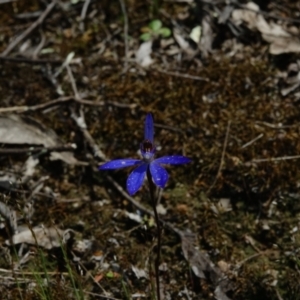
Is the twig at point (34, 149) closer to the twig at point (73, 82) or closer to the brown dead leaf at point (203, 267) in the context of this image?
the twig at point (73, 82)

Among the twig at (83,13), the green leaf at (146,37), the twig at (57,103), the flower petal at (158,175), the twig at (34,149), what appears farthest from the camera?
the twig at (83,13)

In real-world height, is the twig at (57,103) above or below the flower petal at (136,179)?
below

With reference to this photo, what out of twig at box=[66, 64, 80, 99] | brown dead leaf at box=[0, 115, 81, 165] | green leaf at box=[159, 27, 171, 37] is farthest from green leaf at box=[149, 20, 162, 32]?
brown dead leaf at box=[0, 115, 81, 165]

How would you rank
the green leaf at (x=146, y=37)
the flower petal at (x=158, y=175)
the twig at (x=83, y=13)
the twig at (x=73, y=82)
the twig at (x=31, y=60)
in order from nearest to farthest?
the flower petal at (x=158, y=175) → the twig at (x=73, y=82) → the twig at (x=31, y=60) → the green leaf at (x=146, y=37) → the twig at (x=83, y=13)

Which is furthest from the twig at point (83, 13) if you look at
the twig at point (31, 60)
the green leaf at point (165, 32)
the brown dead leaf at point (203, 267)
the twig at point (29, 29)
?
the brown dead leaf at point (203, 267)

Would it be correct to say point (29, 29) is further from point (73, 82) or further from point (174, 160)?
point (174, 160)

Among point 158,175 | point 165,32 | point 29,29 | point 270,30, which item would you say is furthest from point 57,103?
point 158,175

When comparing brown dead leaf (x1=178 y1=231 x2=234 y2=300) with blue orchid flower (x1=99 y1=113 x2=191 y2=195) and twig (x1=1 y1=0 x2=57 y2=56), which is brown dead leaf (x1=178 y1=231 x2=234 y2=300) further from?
twig (x1=1 y1=0 x2=57 y2=56)
